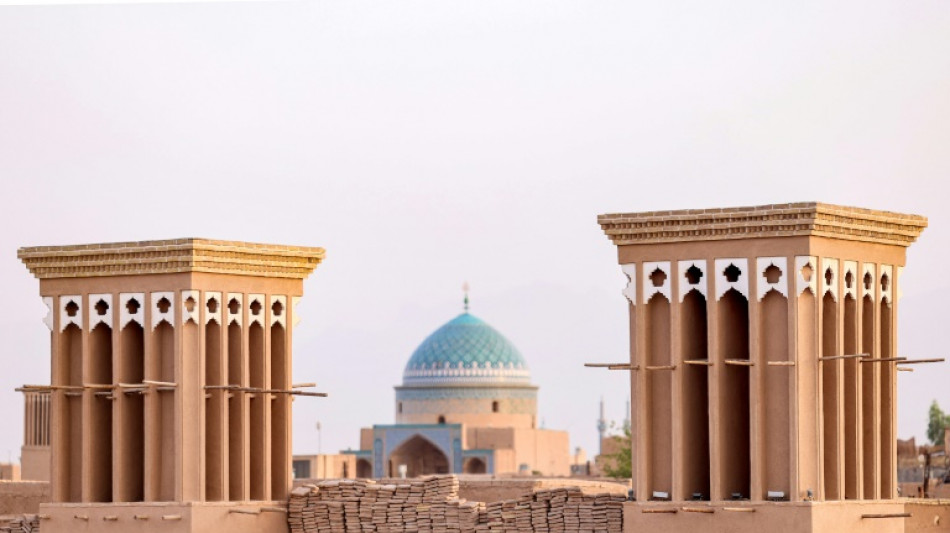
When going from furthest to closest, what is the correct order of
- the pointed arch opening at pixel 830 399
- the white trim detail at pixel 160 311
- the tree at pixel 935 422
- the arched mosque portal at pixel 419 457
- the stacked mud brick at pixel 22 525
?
1. the arched mosque portal at pixel 419 457
2. the tree at pixel 935 422
3. the stacked mud brick at pixel 22 525
4. the white trim detail at pixel 160 311
5. the pointed arch opening at pixel 830 399

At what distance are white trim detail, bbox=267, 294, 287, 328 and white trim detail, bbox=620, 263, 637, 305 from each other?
4050mm

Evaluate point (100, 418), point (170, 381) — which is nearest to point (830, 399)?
point (170, 381)

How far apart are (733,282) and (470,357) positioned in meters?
62.6

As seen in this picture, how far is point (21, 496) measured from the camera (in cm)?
2947

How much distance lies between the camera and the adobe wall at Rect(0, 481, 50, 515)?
2920 centimetres

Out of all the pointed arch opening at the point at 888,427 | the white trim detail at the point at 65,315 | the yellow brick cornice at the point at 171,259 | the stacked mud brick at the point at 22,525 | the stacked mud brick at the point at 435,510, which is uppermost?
the yellow brick cornice at the point at 171,259

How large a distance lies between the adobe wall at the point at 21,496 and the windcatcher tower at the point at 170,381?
7403 mm

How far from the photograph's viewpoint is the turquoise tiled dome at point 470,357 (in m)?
81.4

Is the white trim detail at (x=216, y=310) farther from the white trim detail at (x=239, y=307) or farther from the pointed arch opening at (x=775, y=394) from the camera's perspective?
the pointed arch opening at (x=775, y=394)

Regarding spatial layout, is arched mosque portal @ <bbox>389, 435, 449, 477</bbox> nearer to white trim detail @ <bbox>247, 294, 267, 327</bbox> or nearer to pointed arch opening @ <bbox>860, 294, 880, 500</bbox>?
white trim detail @ <bbox>247, 294, 267, 327</bbox>

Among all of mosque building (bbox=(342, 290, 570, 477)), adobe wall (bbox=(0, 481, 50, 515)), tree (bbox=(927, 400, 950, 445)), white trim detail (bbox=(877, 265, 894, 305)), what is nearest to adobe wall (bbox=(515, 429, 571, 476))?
mosque building (bbox=(342, 290, 570, 477))

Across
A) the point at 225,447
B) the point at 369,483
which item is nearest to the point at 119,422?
the point at 225,447

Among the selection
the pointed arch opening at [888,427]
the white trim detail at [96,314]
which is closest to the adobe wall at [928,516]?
the pointed arch opening at [888,427]

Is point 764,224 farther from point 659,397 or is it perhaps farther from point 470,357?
point 470,357
